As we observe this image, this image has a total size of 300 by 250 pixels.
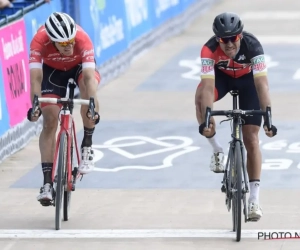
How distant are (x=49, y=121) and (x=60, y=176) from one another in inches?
27.7

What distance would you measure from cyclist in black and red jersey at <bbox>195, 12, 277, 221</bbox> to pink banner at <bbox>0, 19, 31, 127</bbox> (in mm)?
4178

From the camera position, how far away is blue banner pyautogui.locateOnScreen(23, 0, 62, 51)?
13.9 m

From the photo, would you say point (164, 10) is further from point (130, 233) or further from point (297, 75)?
point (130, 233)

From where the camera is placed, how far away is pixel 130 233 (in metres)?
8.91

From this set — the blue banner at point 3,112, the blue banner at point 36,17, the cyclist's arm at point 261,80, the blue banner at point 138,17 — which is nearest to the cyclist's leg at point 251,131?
the cyclist's arm at point 261,80

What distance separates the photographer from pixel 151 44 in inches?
870

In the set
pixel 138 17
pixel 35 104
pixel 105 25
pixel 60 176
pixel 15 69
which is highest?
pixel 35 104

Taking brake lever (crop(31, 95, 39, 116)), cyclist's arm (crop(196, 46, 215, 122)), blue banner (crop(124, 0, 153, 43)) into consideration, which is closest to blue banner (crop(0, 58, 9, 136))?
brake lever (crop(31, 95, 39, 116))

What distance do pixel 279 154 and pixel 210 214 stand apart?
2.96 metres

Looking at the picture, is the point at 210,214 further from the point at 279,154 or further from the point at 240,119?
the point at 279,154

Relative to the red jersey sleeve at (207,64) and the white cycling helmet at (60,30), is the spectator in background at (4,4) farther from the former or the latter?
the red jersey sleeve at (207,64)

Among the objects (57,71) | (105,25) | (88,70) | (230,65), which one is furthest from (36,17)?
(230,65)

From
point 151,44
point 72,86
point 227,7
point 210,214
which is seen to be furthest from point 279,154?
point 227,7

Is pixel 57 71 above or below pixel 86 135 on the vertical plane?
above
